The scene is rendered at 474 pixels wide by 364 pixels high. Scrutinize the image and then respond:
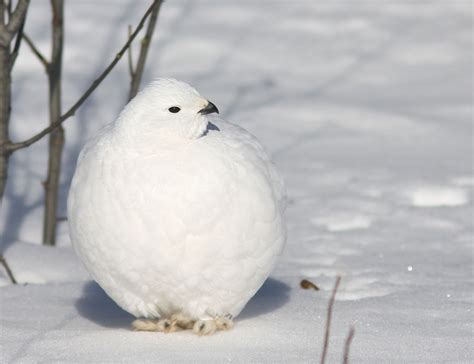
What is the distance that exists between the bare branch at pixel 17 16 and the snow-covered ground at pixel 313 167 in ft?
3.14

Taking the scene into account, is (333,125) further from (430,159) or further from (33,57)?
(33,57)

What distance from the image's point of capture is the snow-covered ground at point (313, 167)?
337cm

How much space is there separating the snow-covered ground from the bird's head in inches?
25.4

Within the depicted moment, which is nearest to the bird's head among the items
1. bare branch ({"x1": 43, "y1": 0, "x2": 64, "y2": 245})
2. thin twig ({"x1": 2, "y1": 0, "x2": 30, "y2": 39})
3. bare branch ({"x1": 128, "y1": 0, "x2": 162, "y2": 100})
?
thin twig ({"x1": 2, "y1": 0, "x2": 30, "y2": 39})

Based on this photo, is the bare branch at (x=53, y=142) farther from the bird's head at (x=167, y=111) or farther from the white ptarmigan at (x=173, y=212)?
the bird's head at (x=167, y=111)

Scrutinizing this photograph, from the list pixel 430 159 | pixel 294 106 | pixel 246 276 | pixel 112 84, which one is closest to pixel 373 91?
pixel 294 106

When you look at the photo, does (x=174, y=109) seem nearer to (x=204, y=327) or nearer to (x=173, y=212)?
(x=173, y=212)

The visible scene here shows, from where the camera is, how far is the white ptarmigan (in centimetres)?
318

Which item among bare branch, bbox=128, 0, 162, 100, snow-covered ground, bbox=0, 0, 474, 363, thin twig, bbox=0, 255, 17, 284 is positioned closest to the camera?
snow-covered ground, bbox=0, 0, 474, 363

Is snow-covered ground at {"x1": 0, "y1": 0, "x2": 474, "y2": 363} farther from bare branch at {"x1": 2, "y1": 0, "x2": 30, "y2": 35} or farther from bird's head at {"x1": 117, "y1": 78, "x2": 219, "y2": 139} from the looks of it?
bare branch at {"x1": 2, "y1": 0, "x2": 30, "y2": 35}

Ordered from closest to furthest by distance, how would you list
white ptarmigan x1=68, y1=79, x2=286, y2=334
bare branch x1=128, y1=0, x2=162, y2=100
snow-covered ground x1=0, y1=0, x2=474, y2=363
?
white ptarmigan x1=68, y1=79, x2=286, y2=334
snow-covered ground x1=0, y1=0, x2=474, y2=363
bare branch x1=128, y1=0, x2=162, y2=100

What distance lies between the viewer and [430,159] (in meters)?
5.73

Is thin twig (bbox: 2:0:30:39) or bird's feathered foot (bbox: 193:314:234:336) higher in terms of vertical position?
thin twig (bbox: 2:0:30:39)

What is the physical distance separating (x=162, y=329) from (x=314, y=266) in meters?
1.14
